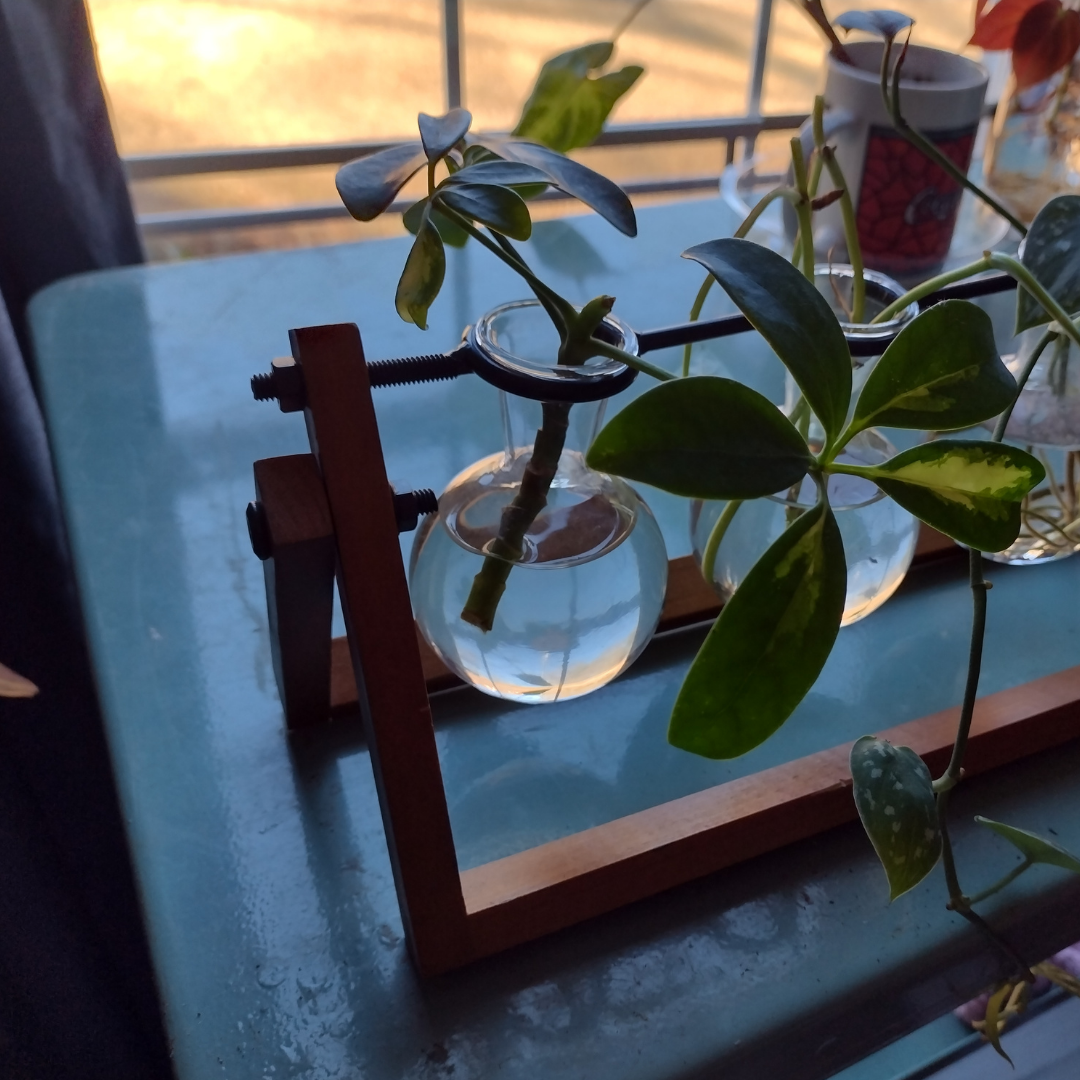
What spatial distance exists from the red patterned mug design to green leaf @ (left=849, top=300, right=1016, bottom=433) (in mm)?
450

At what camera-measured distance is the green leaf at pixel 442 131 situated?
9.9 inches

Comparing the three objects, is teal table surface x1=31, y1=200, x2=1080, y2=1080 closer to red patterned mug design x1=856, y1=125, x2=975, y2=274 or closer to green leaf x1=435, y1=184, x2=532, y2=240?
green leaf x1=435, y1=184, x2=532, y2=240

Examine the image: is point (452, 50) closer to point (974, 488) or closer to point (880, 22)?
point (880, 22)

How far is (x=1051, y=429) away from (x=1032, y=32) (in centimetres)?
24

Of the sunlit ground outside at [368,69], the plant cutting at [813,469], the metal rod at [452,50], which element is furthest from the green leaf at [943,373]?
the sunlit ground outside at [368,69]

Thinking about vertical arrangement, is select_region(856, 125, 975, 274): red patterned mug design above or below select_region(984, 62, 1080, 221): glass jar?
below

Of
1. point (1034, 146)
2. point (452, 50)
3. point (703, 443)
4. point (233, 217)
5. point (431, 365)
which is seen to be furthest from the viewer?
point (233, 217)

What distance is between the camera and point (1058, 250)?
0.31m

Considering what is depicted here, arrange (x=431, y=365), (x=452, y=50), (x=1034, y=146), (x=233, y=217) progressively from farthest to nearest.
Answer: (x=233, y=217) < (x=452, y=50) < (x=1034, y=146) < (x=431, y=365)

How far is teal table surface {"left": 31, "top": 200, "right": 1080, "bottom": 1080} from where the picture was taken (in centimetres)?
33

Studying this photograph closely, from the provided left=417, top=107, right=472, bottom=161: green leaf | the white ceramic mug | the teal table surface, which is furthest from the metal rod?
left=417, top=107, right=472, bottom=161: green leaf

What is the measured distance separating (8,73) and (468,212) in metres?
0.73

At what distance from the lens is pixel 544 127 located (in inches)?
16.2

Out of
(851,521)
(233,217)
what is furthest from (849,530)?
(233,217)
